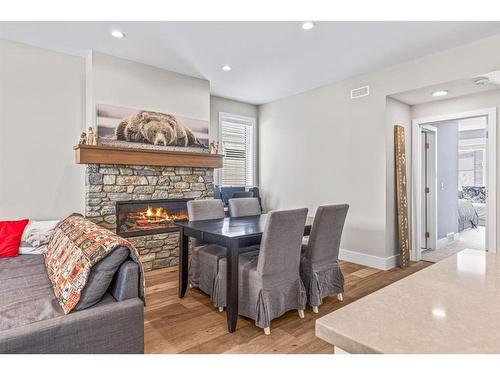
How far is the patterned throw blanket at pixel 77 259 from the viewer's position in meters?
1.63

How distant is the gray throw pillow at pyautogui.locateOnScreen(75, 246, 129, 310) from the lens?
163 centimetres

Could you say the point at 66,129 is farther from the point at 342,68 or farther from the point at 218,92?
the point at 342,68

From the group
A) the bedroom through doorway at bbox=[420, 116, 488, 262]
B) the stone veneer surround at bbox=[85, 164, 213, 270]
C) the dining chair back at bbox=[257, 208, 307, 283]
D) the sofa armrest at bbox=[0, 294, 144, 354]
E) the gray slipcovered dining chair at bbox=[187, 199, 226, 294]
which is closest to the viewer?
the sofa armrest at bbox=[0, 294, 144, 354]

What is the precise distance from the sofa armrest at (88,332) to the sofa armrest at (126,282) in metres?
0.04

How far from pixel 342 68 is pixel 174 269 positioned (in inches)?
143

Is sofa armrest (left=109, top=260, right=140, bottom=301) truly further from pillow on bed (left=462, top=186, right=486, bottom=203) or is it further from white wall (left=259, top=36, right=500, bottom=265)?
pillow on bed (left=462, top=186, right=486, bottom=203)

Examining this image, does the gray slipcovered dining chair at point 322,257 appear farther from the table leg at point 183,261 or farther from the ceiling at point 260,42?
the ceiling at point 260,42

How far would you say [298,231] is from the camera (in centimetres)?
Answer: 250

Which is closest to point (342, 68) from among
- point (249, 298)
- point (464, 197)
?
point (249, 298)

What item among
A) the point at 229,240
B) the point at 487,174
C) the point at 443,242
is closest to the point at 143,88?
the point at 229,240

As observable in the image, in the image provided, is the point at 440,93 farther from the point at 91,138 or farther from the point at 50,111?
the point at 50,111

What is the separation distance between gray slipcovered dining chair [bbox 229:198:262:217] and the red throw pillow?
2249 mm

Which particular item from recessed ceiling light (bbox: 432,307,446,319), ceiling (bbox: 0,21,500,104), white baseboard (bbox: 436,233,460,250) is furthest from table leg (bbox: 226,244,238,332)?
white baseboard (bbox: 436,233,460,250)

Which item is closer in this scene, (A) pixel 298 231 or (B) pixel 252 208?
(A) pixel 298 231
